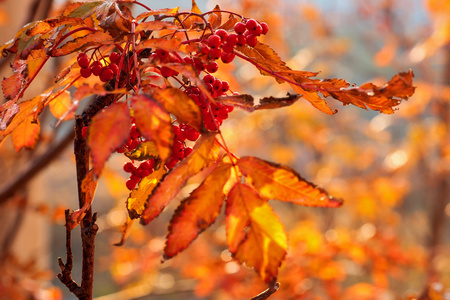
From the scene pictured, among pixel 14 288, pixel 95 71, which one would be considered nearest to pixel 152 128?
pixel 95 71

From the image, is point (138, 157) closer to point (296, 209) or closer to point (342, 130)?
point (296, 209)

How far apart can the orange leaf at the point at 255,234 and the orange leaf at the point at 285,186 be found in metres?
0.01

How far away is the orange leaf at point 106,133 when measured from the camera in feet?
1.01

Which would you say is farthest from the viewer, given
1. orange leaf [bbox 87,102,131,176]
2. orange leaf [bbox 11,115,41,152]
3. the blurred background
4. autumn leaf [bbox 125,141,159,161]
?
the blurred background

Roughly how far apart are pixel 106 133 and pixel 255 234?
0.13 m

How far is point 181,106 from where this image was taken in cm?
34

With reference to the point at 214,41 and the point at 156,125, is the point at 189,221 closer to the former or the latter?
the point at 156,125

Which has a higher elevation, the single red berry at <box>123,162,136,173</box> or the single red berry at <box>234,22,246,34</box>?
the single red berry at <box>234,22,246,34</box>

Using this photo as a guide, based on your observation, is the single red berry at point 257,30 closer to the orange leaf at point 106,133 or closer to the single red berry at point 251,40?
the single red berry at point 251,40

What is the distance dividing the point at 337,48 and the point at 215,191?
3339 mm

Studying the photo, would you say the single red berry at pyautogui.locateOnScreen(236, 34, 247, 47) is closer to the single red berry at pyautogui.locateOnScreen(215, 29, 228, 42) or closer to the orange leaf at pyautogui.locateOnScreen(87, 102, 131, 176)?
the single red berry at pyautogui.locateOnScreen(215, 29, 228, 42)

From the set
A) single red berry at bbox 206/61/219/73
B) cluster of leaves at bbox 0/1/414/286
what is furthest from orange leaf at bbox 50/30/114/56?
single red berry at bbox 206/61/219/73

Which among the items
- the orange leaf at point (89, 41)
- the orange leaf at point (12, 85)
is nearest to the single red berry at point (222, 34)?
the orange leaf at point (89, 41)

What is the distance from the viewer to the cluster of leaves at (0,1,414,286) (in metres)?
0.32
